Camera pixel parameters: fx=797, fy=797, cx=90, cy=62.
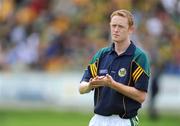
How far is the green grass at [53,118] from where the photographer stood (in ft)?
67.1

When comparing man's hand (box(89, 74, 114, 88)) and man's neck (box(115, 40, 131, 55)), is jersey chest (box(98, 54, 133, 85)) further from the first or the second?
→ man's hand (box(89, 74, 114, 88))

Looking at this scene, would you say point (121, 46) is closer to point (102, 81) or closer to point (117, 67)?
point (117, 67)

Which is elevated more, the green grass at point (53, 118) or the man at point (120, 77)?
the man at point (120, 77)

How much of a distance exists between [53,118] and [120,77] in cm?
1283

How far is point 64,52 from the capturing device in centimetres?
2553

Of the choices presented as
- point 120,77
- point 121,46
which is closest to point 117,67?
point 120,77

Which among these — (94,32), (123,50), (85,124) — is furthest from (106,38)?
(123,50)

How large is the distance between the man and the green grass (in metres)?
10.3

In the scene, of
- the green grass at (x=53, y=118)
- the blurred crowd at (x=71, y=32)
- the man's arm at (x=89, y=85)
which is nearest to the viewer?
the man's arm at (x=89, y=85)

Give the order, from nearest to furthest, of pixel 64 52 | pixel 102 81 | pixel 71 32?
pixel 102 81
pixel 64 52
pixel 71 32

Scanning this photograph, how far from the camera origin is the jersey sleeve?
9107 millimetres

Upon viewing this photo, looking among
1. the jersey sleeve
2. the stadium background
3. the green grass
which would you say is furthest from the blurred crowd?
the jersey sleeve

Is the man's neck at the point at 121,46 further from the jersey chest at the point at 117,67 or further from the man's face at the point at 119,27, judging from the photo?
the man's face at the point at 119,27

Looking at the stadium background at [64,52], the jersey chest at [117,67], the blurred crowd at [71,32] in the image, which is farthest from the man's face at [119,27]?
the blurred crowd at [71,32]
